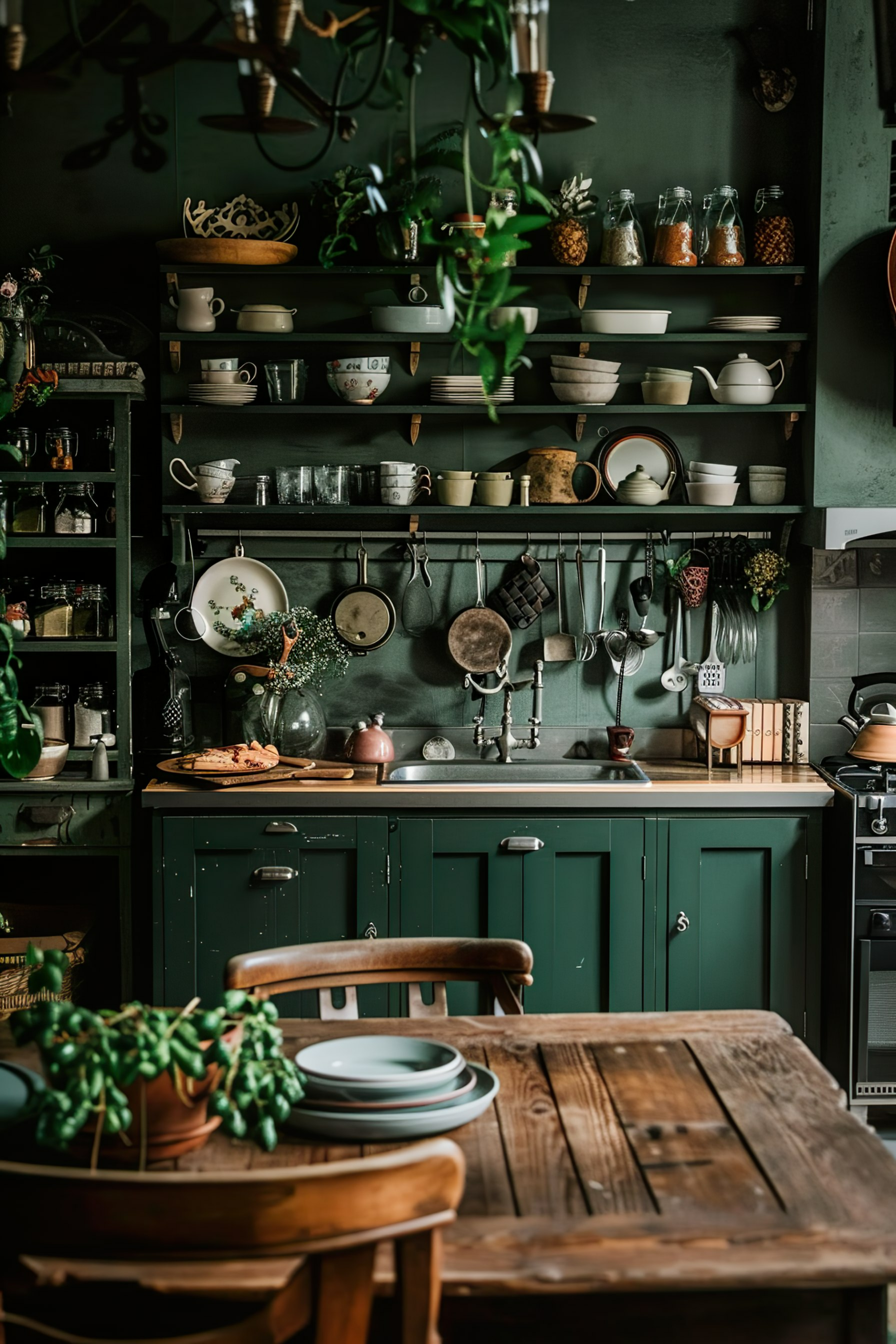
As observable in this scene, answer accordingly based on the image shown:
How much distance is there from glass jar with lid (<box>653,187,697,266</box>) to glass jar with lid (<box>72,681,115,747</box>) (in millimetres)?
2095

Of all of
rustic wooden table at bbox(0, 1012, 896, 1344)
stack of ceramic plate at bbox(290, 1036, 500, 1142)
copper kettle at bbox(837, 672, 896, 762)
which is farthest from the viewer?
copper kettle at bbox(837, 672, 896, 762)

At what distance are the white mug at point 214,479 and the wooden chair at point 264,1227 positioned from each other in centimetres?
298

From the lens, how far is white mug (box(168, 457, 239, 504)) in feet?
13.0

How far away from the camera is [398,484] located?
3.96 metres

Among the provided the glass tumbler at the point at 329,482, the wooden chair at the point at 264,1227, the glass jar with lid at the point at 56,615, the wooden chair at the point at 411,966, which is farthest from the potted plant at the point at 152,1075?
the glass tumbler at the point at 329,482

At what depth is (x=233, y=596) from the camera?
4.16 m

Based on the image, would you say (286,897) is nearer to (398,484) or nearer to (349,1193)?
(398,484)

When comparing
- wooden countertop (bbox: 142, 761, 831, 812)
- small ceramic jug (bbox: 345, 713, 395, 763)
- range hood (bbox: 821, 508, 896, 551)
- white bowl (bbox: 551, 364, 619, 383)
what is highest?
white bowl (bbox: 551, 364, 619, 383)

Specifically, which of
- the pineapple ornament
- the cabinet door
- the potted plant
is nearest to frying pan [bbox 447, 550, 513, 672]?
the cabinet door

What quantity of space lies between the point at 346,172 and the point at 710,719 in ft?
6.36

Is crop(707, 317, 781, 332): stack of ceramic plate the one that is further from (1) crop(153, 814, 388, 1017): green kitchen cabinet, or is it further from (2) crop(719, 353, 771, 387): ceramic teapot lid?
(1) crop(153, 814, 388, 1017): green kitchen cabinet

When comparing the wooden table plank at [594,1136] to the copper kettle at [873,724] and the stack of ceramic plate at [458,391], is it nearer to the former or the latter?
the copper kettle at [873,724]

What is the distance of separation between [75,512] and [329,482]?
0.74 metres

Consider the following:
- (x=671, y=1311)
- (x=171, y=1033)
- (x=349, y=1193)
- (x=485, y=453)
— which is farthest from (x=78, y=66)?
(x=485, y=453)
